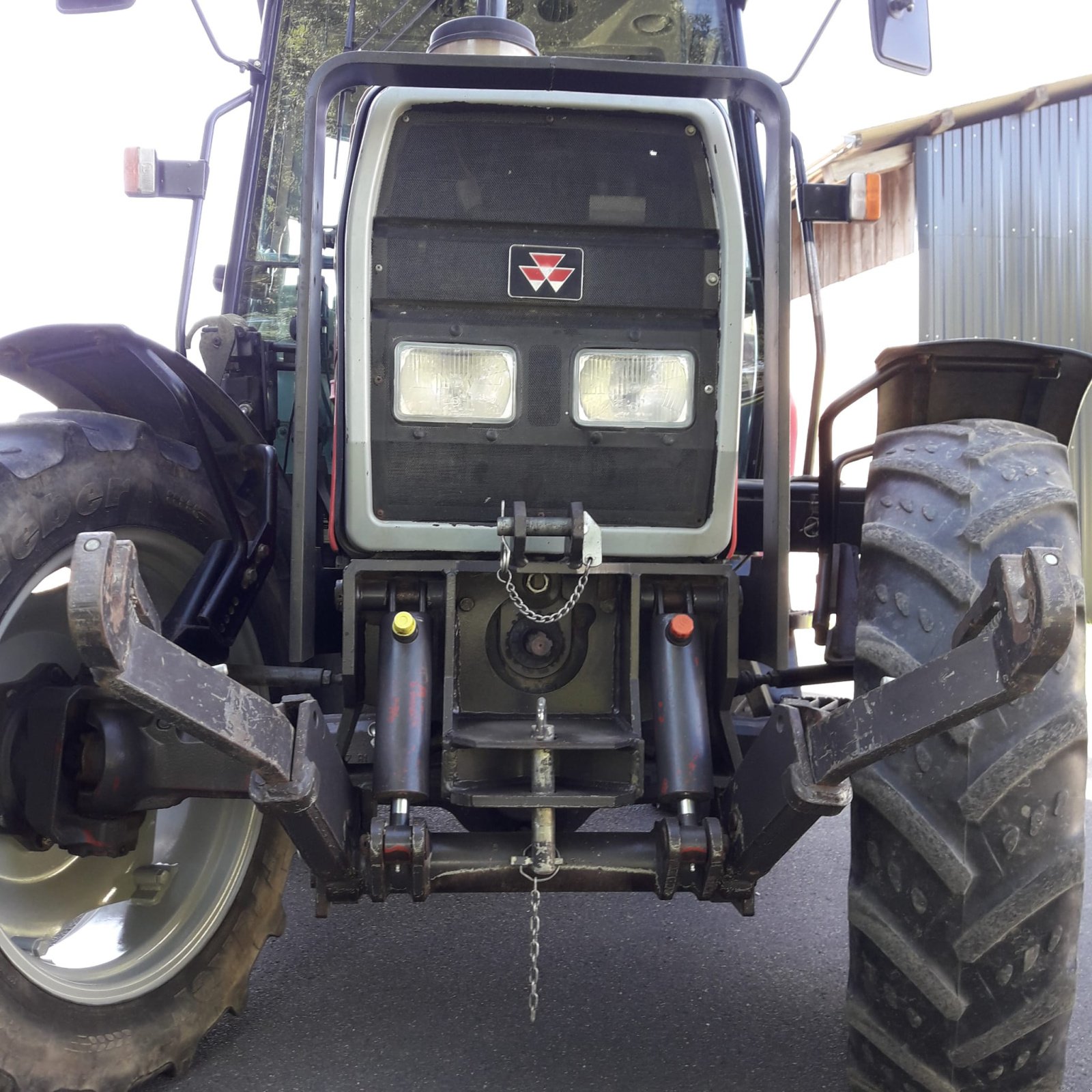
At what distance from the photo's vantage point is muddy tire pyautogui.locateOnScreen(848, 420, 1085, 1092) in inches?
72.4

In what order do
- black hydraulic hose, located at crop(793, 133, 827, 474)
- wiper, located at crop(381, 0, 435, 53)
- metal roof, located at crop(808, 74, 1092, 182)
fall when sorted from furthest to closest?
metal roof, located at crop(808, 74, 1092, 182), wiper, located at crop(381, 0, 435, 53), black hydraulic hose, located at crop(793, 133, 827, 474)

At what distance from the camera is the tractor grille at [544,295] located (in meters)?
2.26

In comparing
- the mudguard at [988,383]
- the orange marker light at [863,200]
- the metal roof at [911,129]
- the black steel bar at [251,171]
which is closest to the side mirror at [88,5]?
the black steel bar at [251,171]

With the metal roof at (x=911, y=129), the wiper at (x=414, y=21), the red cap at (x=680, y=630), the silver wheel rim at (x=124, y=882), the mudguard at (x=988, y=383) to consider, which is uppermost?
the metal roof at (x=911, y=129)

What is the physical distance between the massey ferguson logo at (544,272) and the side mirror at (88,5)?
1101 millimetres

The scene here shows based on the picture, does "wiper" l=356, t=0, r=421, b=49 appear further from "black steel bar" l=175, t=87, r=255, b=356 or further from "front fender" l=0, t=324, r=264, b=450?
"front fender" l=0, t=324, r=264, b=450

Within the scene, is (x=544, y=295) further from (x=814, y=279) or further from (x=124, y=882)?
(x=124, y=882)

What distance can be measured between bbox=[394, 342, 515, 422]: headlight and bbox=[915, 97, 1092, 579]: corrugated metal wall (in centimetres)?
913

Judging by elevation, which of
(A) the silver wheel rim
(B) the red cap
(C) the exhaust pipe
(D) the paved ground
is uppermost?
(C) the exhaust pipe

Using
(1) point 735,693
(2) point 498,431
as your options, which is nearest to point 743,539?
(1) point 735,693

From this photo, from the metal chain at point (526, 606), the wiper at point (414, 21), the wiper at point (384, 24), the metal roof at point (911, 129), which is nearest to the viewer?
the metal chain at point (526, 606)

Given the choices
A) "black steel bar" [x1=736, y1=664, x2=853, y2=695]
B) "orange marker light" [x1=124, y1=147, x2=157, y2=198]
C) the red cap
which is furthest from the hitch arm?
"orange marker light" [x1=124, y1=147, x2=157, y2=198]

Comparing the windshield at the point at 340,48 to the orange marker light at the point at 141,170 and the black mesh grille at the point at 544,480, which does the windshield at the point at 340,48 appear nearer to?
the orange marker light at the point at 141,170

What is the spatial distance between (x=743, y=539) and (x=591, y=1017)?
3.97 ft
